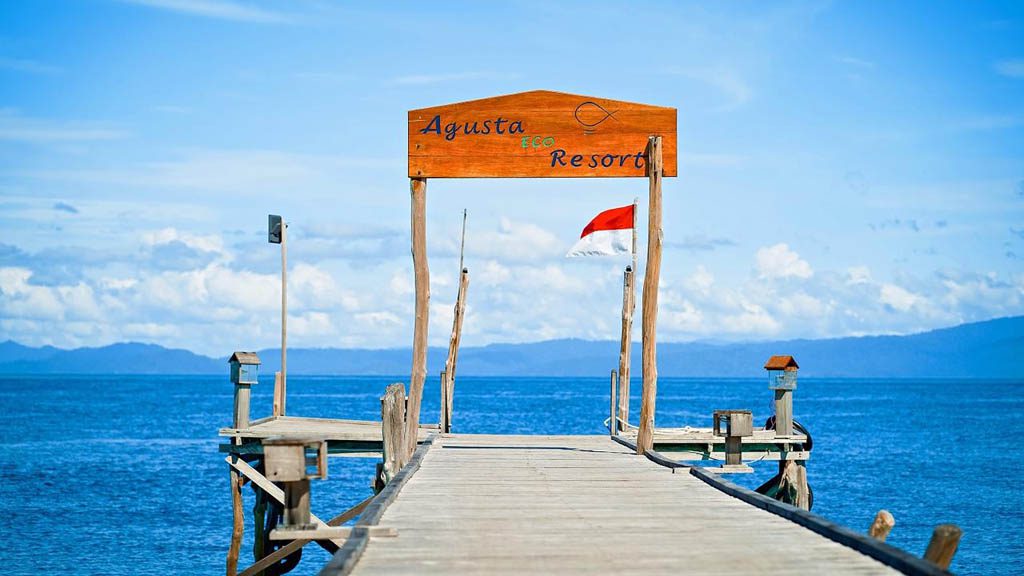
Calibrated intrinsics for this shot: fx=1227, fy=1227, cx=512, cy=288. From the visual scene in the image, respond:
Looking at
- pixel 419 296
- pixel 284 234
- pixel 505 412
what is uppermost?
pixel 284 234

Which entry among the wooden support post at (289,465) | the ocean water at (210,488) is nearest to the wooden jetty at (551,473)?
the wooden support post at (289,465)

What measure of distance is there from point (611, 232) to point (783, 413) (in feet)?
13.6

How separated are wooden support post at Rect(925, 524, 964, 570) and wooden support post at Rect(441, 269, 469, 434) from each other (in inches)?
619

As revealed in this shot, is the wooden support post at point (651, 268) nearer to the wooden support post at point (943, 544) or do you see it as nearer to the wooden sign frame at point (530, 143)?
the wooden sign frame at point (530, 143)

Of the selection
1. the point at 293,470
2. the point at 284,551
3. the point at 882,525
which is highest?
the point at 293,470

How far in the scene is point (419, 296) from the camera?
16594 mm

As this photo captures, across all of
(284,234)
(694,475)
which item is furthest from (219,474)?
(694,475)

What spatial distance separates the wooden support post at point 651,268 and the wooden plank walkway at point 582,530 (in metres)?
2.09

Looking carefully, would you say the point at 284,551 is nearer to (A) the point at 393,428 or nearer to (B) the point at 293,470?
(A) the point at 393,428

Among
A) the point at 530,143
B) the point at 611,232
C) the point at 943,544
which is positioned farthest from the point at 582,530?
the point at 611,232

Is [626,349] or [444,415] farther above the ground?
[626,349]

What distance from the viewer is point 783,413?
18.8 m

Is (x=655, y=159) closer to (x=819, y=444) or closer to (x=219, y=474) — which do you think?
(x=219, y=474)

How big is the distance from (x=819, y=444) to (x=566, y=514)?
52013 millimetres
